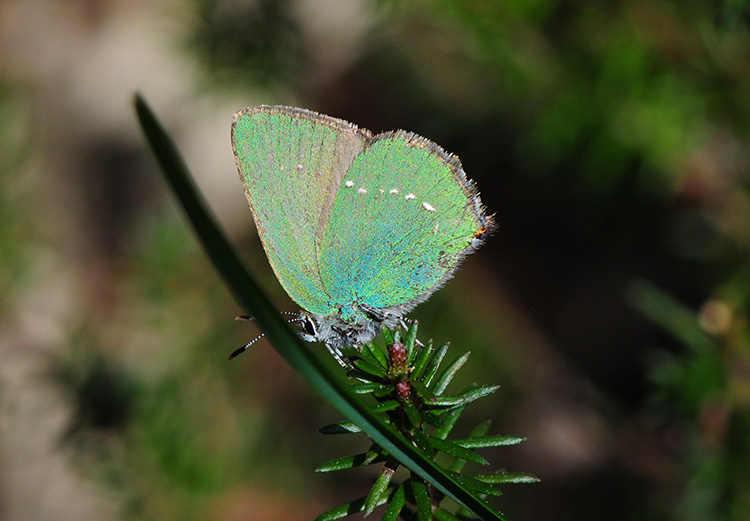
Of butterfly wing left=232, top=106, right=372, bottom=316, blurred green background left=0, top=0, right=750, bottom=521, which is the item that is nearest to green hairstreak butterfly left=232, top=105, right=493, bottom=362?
butterfly wing left=232, top=106, right=372, bottom=316

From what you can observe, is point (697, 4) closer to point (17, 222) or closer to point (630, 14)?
point (630, 14)

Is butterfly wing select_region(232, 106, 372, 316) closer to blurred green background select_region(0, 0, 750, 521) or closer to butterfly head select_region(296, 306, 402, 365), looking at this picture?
butterfly head select_region(296, 306, 402, 365)

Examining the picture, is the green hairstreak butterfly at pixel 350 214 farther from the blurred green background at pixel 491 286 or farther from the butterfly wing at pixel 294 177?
the blurred green background at pixel 491 286

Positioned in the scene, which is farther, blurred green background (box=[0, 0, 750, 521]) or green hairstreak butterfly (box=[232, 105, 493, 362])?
blurred green background (box=[0, 0, 750, 521])

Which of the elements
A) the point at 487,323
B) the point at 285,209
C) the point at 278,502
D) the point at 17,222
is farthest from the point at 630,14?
the point at 17,222

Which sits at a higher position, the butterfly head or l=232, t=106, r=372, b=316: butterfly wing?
l=232, t=106, r=372, b=316: butterfly wing

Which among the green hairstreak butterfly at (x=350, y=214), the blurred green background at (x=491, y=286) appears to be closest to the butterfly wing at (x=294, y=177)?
the green hairstreak butterfly at (x=350, y=214)
